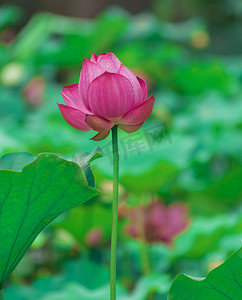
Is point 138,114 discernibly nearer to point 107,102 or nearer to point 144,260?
point 107,102

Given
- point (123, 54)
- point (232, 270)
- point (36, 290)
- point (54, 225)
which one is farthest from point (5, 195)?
point (123, 54)

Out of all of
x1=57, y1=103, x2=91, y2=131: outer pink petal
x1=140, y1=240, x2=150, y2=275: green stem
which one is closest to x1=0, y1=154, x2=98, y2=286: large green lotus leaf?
x1=57, y1=103, x2=91, y2=131: outer pink petal

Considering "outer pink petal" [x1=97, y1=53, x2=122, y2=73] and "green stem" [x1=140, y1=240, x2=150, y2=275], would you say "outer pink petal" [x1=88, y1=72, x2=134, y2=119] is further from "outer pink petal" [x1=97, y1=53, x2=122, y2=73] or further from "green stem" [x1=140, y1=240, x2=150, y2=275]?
"green stem" [x1=140, y1=240, x2=150, y2=275]

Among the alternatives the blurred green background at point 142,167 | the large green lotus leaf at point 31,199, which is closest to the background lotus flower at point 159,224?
the blurred green background at point 142,167

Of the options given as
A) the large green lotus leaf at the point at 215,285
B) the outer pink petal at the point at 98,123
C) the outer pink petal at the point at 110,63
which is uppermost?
the outer pink petal at the point at 110,63

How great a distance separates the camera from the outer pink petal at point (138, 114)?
364 millimetres

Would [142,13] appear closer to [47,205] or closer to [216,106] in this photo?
[216,106]

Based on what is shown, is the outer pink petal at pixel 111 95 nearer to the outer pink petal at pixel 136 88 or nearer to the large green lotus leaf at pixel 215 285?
the outer pink petal at pixel 136 88

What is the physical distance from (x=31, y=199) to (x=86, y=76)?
112mm

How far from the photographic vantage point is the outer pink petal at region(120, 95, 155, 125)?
14.3 inches

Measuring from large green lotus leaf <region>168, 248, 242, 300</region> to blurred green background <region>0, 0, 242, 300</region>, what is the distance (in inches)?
5.0

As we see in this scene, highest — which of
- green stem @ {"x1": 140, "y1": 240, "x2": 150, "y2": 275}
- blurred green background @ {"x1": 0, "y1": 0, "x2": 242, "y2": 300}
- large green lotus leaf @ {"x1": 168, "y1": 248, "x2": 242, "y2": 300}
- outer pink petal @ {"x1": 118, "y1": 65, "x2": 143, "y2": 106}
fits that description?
outer pink petal @ {"x1": 118, "y1": 65, "x2": 143, "y2": 106}

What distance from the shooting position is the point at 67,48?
2064 millimetres

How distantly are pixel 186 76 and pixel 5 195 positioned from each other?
5.53 ft
